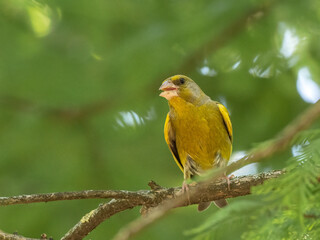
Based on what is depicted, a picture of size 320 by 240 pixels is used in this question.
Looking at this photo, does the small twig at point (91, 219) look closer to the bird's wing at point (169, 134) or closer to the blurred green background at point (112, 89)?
the blurred green background at point (112, 89)

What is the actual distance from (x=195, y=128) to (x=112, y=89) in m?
0.83

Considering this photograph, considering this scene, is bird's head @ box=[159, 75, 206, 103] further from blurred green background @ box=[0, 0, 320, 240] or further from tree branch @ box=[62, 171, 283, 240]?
tree branch @ box=[62, 171, 283, 240]

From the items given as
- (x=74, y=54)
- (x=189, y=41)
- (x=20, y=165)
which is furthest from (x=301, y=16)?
(x=20, y=165)

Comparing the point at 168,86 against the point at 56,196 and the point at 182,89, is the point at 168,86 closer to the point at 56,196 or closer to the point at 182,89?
the point at 182,89

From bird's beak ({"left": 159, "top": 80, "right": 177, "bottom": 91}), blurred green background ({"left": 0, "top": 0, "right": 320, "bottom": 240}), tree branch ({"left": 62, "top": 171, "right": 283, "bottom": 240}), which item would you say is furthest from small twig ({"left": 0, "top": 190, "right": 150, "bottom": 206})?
bird's beak ({"left": 159, "top": 80, "right": 177, "bottom": 91})

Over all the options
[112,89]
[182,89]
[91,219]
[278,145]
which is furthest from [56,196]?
[182,89]

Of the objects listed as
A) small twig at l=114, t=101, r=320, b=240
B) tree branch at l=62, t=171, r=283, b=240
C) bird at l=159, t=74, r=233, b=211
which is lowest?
small twig at l=114, t=101, r=320, b=240

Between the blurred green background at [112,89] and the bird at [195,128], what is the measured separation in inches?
7.9

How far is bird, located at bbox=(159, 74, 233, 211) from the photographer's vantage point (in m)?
4.45

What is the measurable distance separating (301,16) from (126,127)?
1.95 meters

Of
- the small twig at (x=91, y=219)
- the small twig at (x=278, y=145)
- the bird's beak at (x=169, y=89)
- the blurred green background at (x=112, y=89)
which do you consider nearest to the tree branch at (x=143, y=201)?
the small twig at (x=91, y=219)

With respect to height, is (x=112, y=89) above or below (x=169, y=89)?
above

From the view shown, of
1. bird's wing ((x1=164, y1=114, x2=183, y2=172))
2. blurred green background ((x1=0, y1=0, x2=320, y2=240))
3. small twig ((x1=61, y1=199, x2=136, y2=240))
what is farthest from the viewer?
bird's wing ((x1=164, y1=114, x2=183, y2=172))

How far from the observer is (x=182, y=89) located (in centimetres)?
458
